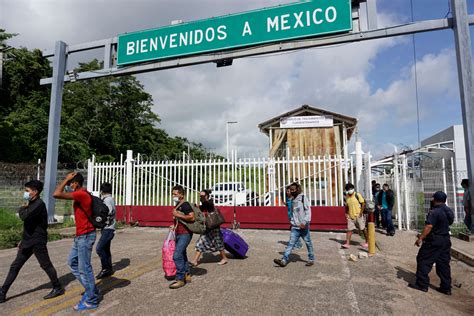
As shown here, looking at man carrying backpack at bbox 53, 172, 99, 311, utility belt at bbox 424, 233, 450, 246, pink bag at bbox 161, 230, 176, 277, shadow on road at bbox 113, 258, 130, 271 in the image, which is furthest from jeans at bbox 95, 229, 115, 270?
utility belt at bbox 424, 233, 450, 246

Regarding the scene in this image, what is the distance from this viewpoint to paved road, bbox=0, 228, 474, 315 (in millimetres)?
4227

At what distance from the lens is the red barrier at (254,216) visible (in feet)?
35.3

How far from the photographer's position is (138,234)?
10.7 m

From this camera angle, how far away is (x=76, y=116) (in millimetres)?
30203

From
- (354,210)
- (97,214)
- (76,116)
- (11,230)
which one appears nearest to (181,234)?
(97,214)

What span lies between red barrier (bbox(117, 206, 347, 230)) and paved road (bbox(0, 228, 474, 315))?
3.30 metres

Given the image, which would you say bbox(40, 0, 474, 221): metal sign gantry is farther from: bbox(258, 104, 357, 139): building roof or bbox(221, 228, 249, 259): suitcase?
bbox(258, 104, 357, 139): building roof

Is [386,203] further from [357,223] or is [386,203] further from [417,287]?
[417,287]

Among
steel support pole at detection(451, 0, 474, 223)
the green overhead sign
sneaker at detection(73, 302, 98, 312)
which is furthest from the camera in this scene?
the green overhead sign

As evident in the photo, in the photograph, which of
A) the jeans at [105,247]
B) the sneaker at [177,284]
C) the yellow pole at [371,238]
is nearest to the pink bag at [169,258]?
the sneaker at [177,284]

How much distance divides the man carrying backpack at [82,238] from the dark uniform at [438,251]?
4.53 m

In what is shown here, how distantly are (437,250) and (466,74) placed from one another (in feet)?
15.0

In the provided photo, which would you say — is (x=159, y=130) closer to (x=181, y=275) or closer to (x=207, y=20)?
(x=207, y=20)

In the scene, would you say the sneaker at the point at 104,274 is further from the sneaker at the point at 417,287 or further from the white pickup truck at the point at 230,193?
the white pickup truck at the point at 230,193
